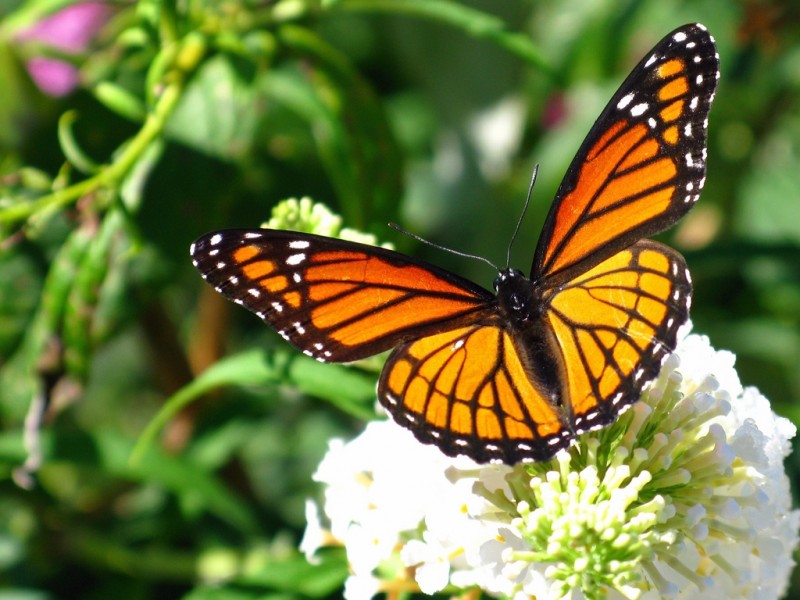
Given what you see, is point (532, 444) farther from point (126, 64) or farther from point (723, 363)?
point (126, 64)

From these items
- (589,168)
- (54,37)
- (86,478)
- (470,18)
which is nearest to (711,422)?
(589,168)

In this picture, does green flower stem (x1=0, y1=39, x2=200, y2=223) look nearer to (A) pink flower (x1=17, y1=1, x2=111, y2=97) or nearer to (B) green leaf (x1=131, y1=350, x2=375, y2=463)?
(B) green leaf (x1=131, y1=350, x2=375, y2=463)

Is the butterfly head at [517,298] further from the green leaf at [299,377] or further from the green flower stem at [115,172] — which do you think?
the green flower stem at [115,172]

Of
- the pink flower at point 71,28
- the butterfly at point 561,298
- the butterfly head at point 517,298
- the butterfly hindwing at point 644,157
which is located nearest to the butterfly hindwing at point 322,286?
the butterfly at point 561,298

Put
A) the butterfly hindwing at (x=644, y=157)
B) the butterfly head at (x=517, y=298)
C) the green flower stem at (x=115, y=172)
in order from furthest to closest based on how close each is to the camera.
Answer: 1. the green flower stem at (x=115, y=172)
2. the butterfly head at (x=517, y=298)
3. the butterfly hindwing at (x=644, y=157)

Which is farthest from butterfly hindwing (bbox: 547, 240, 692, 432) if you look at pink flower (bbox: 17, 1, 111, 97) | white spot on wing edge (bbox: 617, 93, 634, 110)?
pink flower (bbox: 17, 1, 111, 97)

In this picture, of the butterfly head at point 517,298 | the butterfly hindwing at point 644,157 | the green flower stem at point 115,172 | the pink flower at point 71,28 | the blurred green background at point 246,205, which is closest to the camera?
the butterfly hindwing at point 644,157

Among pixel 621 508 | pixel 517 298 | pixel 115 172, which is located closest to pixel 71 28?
pixel 115 172
